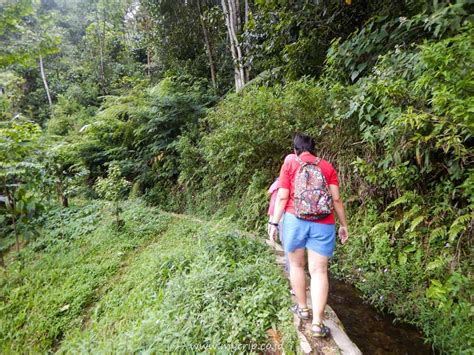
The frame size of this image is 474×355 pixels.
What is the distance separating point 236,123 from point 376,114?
275 cm

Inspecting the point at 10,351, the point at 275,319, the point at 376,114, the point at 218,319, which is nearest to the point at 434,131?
the point at 376,114

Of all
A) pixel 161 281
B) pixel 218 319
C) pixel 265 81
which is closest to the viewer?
pixel 218 319

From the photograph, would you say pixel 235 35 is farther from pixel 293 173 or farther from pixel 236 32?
pixel 293 173

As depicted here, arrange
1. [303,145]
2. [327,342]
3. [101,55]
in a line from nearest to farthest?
[327,342] → [303,145] → [101,55]

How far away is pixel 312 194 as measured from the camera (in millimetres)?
2246

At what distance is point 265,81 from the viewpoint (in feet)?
23.5

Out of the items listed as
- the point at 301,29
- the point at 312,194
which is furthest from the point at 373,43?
the point at 312,194

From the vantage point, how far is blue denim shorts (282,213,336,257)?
2.28 meters

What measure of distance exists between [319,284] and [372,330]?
46.5 inches

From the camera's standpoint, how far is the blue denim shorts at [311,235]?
228 cm

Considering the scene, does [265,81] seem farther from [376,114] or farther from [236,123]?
[376,114]

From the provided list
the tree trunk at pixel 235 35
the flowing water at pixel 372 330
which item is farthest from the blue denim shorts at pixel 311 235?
the tree trunk at pixel 235 35

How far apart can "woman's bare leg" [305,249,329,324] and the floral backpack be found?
1.16ft

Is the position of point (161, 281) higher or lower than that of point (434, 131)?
lower
